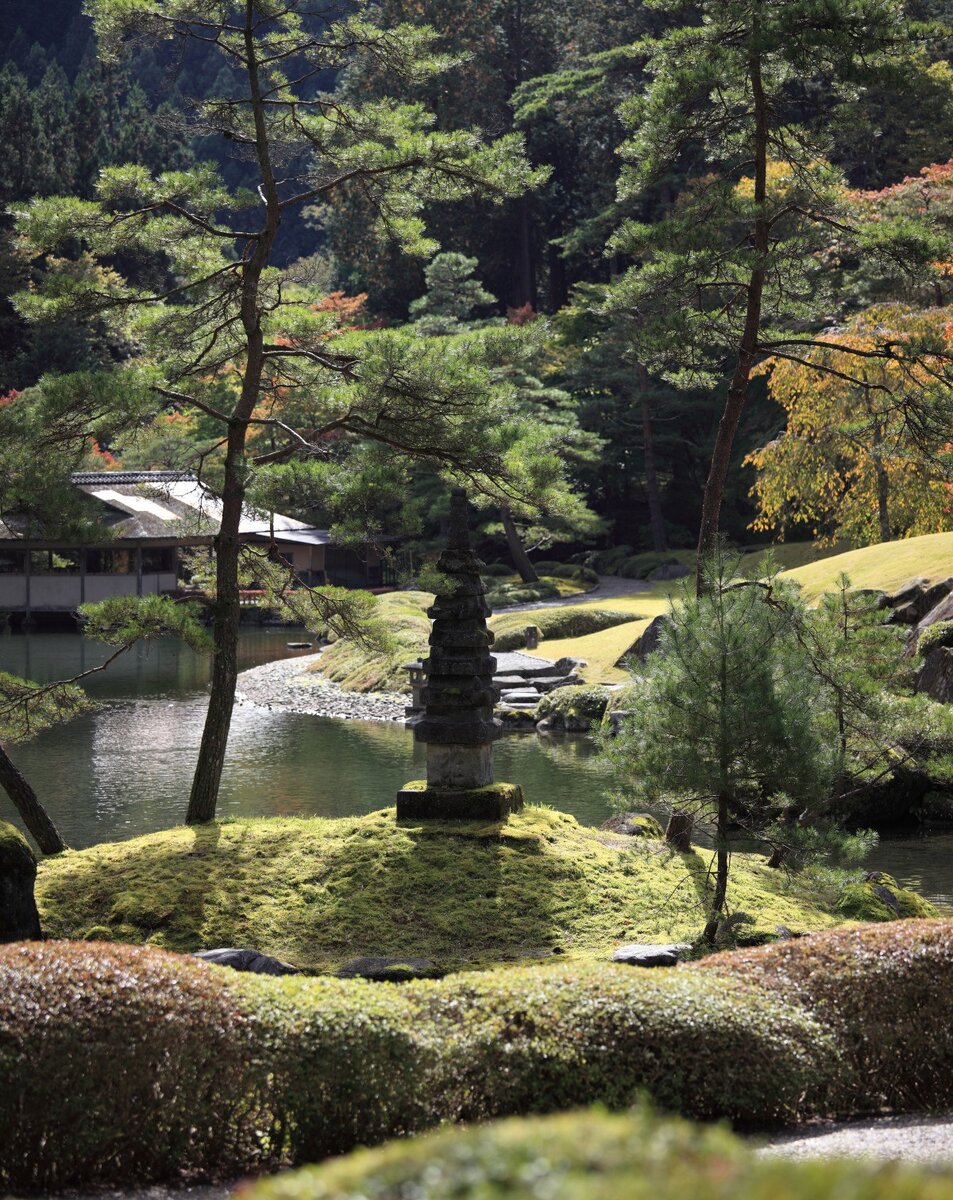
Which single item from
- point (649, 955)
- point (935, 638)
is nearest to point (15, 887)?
point (649, 955)

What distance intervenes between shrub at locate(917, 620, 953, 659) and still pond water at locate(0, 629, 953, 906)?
320cm

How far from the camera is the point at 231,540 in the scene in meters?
12.0

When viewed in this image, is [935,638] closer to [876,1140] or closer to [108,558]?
[876,1140]

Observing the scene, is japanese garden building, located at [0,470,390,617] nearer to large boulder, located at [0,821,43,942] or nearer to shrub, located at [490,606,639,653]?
→ shrub, located at [490,606,639,653]

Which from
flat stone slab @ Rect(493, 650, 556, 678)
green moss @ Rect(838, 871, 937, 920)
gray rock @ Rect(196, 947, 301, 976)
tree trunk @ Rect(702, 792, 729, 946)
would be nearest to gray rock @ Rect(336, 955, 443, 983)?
gray rock @ Rect(196, 947, 301, 976)

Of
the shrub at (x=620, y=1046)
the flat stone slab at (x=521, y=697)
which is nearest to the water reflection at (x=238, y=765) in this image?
the flat stone slab at (x=521, y=697)

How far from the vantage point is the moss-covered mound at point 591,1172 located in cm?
210

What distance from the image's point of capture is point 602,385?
4138 cm

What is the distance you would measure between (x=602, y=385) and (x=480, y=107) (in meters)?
15.5

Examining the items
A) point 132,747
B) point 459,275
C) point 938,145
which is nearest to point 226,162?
point 459,275

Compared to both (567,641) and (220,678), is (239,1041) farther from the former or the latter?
(567,641)

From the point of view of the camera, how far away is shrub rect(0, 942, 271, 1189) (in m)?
5.07

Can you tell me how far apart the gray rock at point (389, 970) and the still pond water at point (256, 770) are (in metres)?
3.80

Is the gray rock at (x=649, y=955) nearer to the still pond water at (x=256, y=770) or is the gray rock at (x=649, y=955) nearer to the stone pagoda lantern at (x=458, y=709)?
the stone pagoda lantern at (x=458, y=709)
